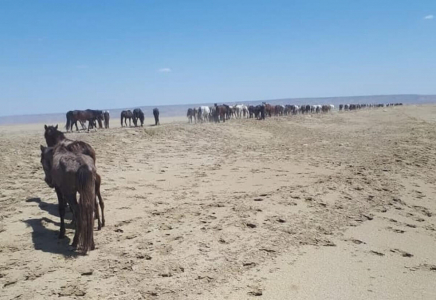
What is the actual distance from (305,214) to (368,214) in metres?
1.27

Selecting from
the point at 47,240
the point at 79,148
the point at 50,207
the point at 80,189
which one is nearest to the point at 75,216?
the point at 80,189

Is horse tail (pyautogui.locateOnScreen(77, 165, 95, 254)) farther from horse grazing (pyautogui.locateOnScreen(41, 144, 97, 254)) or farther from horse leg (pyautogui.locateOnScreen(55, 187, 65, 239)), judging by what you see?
horse leg (pyautogui.locateOnScreen(55, 187, 65, 239))

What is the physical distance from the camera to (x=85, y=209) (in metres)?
5.07

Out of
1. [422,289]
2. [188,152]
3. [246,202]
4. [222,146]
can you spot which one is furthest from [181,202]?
[222,146]

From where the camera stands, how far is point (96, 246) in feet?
17.4

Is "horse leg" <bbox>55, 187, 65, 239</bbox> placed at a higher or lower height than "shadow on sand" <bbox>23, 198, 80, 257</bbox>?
higher

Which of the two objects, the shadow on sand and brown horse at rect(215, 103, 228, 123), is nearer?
the shadow on sand

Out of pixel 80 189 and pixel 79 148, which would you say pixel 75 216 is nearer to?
pixel 80 189

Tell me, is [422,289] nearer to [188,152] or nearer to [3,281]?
[3,281]

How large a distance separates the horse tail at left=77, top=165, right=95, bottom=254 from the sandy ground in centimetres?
24

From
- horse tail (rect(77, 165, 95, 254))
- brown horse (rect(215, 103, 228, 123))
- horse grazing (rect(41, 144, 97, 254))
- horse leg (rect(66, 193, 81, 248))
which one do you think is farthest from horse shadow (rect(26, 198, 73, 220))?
brown horse (rect(215, 103, 228, 123))

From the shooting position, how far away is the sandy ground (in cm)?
415

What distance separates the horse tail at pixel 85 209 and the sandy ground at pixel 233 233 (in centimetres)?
24

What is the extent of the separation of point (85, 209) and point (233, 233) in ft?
7.87
